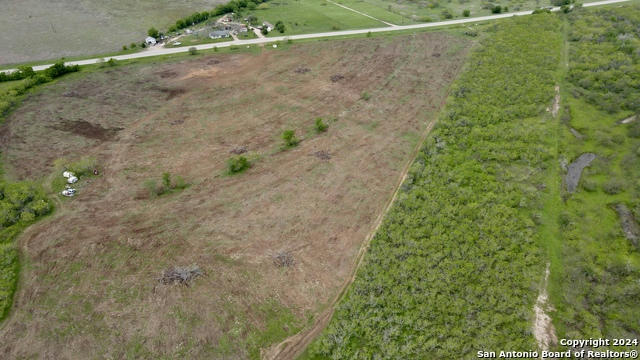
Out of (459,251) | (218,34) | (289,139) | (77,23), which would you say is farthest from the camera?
(77,23)

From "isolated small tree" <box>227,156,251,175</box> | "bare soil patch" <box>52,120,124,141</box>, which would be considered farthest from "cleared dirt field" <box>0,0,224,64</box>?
"isolated small tree" <box>227,156,251,175</box>

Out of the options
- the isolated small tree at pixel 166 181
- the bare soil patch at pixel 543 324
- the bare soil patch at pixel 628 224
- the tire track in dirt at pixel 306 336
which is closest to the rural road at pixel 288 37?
the isolated small tree at pixel 166 181

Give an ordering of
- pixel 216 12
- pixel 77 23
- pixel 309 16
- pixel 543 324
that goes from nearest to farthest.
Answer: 1. pixel 543 324
2. pixel 77 23
3. pixel 216 12
4. pixel 309 16

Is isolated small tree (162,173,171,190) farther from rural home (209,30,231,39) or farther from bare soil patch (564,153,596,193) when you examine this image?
rural home (209,30,231,39)

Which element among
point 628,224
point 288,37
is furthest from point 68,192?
point 628,224

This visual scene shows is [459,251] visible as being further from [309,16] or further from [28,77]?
[309,16]

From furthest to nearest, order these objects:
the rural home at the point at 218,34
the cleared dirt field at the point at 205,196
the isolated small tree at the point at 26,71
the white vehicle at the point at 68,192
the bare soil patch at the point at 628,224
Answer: the rural home at the point at 218,34
the isolated small tree at the point at 26,71
the white vehicle at the point at 68,192
the bare soil patch at the point at 628,224
the cleared dirt field at the point at 205,196

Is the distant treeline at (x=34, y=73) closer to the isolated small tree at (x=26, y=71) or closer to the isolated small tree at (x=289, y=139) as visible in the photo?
the isolated small tree at (x=26, y=71)
